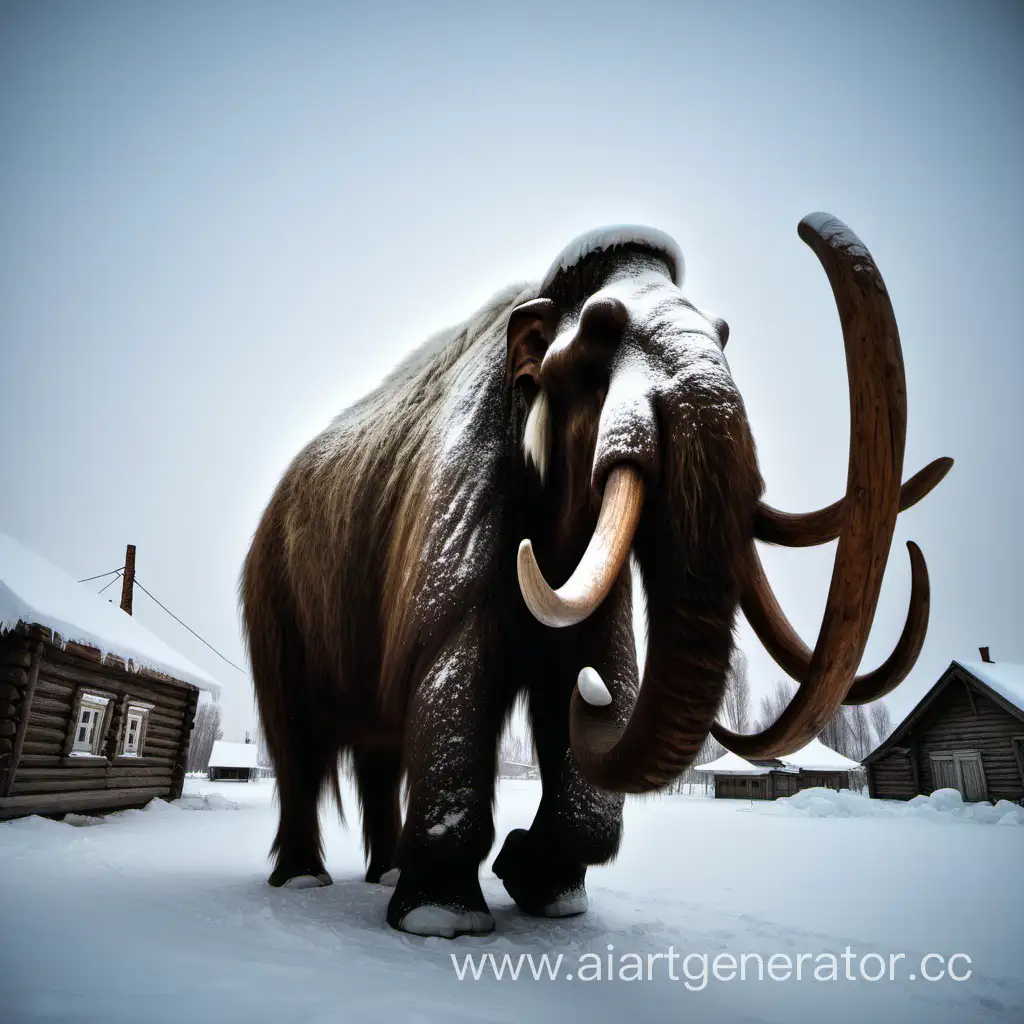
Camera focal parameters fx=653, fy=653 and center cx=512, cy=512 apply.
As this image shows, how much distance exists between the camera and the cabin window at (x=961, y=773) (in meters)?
13.4

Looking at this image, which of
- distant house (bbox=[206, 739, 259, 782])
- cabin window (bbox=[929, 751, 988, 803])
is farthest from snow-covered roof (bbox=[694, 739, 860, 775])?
distant house (bbox=[206, 739, 259, 782])

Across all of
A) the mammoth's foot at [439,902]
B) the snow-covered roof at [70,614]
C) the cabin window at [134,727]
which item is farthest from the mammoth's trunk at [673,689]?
the cabin window at [134,727]

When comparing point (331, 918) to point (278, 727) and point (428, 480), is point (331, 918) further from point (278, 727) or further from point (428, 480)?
point (428, 480)

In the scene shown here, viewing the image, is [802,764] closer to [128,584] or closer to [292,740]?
[128,584]

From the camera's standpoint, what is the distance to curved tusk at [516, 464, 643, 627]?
1601 mm

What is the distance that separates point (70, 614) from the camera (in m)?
7.28

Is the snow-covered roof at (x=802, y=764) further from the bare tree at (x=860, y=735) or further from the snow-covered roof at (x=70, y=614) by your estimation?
the snow-covered roof at (x=70, y=614)

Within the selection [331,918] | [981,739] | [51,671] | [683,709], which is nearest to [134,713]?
[51,671]

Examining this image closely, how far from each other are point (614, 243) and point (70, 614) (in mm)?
7397

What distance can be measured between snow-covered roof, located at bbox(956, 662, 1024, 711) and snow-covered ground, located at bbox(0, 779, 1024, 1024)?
10924mm

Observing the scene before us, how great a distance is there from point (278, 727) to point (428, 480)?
1.60 metres

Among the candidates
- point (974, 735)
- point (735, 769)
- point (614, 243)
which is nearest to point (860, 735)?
point (735, 769)

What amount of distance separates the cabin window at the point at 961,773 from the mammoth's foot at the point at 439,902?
50.2ft

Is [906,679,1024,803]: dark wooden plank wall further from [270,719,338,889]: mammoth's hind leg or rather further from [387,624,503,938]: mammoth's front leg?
[387,624,503,938]: mammoth's front leg
